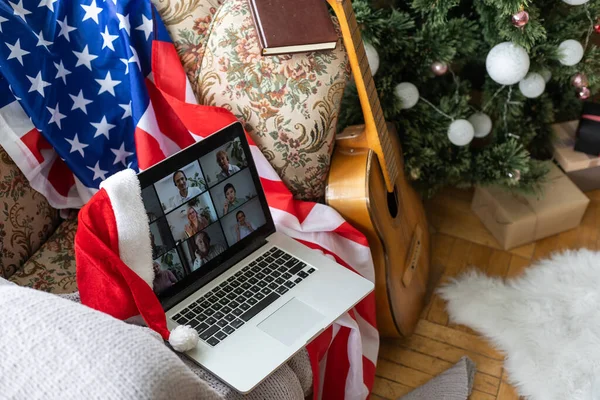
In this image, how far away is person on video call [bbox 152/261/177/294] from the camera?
Answer: 1062 millimetres

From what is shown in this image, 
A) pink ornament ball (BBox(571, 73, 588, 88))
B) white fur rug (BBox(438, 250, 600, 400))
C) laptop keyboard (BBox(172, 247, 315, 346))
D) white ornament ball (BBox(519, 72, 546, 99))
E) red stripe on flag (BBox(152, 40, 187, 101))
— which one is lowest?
white fur rug (BBox(438, 250, 600, 400))

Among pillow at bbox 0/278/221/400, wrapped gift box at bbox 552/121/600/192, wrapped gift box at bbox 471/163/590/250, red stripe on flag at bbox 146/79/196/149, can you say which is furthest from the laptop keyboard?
wrapped gift box at bbox 552/121/600/192

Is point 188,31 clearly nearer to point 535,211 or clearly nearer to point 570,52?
point 570,52

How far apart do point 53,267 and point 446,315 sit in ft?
3.16

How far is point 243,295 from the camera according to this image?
44.0 inches

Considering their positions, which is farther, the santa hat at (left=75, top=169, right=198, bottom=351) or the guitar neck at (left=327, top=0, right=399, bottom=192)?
the guitar neck at (left=327, top=0, right=399, bottom=192)

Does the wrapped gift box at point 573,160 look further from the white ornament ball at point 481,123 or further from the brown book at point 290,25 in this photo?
the brown book at point 290,25

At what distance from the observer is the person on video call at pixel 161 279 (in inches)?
41.8

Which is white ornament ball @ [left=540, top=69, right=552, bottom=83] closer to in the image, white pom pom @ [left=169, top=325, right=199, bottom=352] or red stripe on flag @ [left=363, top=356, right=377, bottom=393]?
red stripe on flag @ [left=363, top=356, right=377, bottom=393]

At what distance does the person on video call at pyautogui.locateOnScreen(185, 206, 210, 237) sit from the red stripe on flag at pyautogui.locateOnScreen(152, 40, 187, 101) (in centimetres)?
28

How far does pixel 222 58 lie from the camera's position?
124 centimetres

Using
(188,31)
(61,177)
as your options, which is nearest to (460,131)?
(188,31)

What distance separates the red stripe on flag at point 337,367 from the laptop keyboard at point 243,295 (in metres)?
0.18

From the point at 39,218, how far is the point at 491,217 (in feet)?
3.99
